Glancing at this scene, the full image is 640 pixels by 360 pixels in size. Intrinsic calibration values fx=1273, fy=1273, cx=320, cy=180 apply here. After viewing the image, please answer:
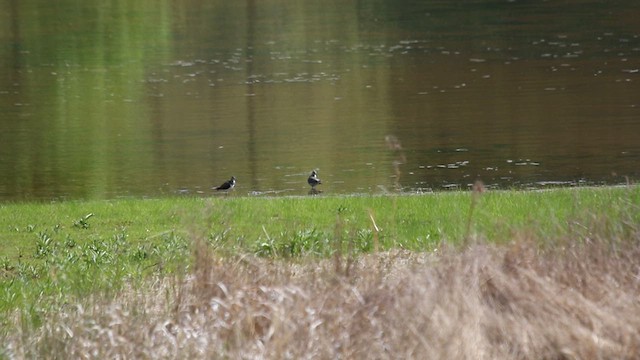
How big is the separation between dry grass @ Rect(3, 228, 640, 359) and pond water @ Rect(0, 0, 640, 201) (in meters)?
0.91

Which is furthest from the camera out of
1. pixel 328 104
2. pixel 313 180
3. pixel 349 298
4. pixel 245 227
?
pixel 328 104

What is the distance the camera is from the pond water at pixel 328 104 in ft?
59.7

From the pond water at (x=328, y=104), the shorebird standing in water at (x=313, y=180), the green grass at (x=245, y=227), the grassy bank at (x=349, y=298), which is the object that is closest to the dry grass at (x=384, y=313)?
the grassy bank at (x=349, y=298)

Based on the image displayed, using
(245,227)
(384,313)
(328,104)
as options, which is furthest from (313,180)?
(384,313)

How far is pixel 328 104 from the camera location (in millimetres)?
25406

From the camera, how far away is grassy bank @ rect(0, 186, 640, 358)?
6703 millimetres

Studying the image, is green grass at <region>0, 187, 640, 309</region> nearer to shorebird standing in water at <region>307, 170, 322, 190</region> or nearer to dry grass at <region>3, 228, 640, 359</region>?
dry grass at <region>3, 228, 640, 359</region>

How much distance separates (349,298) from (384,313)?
30 centimetres

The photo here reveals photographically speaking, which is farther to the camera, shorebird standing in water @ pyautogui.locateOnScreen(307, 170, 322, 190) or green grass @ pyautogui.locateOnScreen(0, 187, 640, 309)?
shorebird standing in water @ pyautogui.locateOnScreen(307, 170, 322, 190)

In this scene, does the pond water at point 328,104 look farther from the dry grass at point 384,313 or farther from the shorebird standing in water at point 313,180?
the dry grass at point 384,313

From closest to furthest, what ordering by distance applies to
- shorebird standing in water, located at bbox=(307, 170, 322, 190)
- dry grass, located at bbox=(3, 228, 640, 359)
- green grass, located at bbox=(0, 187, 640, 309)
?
dry grass, located at bbox=(3, 228, 640, 359)
green grass, located at bbox=(0, 187, 640, 309)
shorebird standing in water, located at bbox=(307, 170, 322, 190)

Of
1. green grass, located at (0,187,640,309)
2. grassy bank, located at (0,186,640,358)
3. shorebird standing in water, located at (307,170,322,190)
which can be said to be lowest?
shorebird standing in water, located at (307,170,322,190)

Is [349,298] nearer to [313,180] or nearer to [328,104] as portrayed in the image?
[313,180]

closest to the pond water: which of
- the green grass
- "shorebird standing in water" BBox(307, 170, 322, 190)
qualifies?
"shorebird standing in water" BBox(307, 170, 322, 190)
